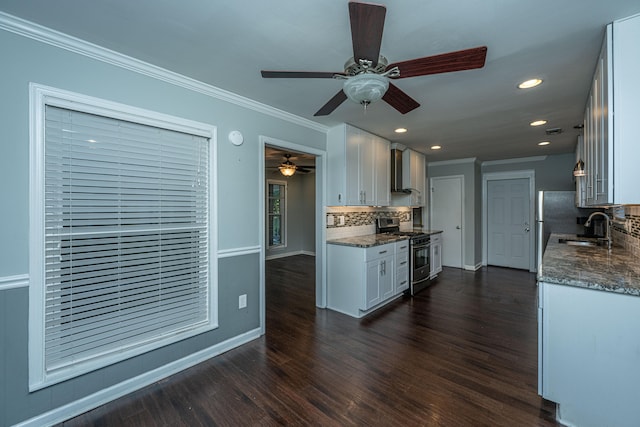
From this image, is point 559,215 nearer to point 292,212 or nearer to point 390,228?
point 390,228

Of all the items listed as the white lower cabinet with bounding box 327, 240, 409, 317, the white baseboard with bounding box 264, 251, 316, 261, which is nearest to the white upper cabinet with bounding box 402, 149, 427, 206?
the white lower cabinet with bounding box 327, 240, 409, 317

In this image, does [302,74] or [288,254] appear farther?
[288,254]

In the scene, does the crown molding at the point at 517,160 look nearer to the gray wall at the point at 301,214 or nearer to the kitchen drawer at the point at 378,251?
the kitchen drawer at the point at 378,251

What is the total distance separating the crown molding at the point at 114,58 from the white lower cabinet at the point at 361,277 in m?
1.99

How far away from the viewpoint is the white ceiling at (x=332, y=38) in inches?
57.3

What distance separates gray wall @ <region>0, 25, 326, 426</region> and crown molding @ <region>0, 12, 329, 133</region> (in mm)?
33

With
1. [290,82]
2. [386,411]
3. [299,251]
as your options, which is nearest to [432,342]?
[386,411]

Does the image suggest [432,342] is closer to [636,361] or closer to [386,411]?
[386,411]

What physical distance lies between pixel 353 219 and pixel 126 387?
318 cm

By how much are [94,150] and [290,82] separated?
156 cm

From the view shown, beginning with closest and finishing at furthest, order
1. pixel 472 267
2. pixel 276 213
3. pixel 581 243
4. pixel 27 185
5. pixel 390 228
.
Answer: pixel 27 185 < pixel 581 243 < pixel 390 228 < pixel 472 267 < pixel 276 213

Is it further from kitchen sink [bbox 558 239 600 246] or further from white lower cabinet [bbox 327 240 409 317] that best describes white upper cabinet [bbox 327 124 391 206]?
kitchen sink [bbox 558 239 600 246]

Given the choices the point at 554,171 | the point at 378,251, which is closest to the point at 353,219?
the point at 378,251

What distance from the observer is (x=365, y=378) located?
6.97 feet
